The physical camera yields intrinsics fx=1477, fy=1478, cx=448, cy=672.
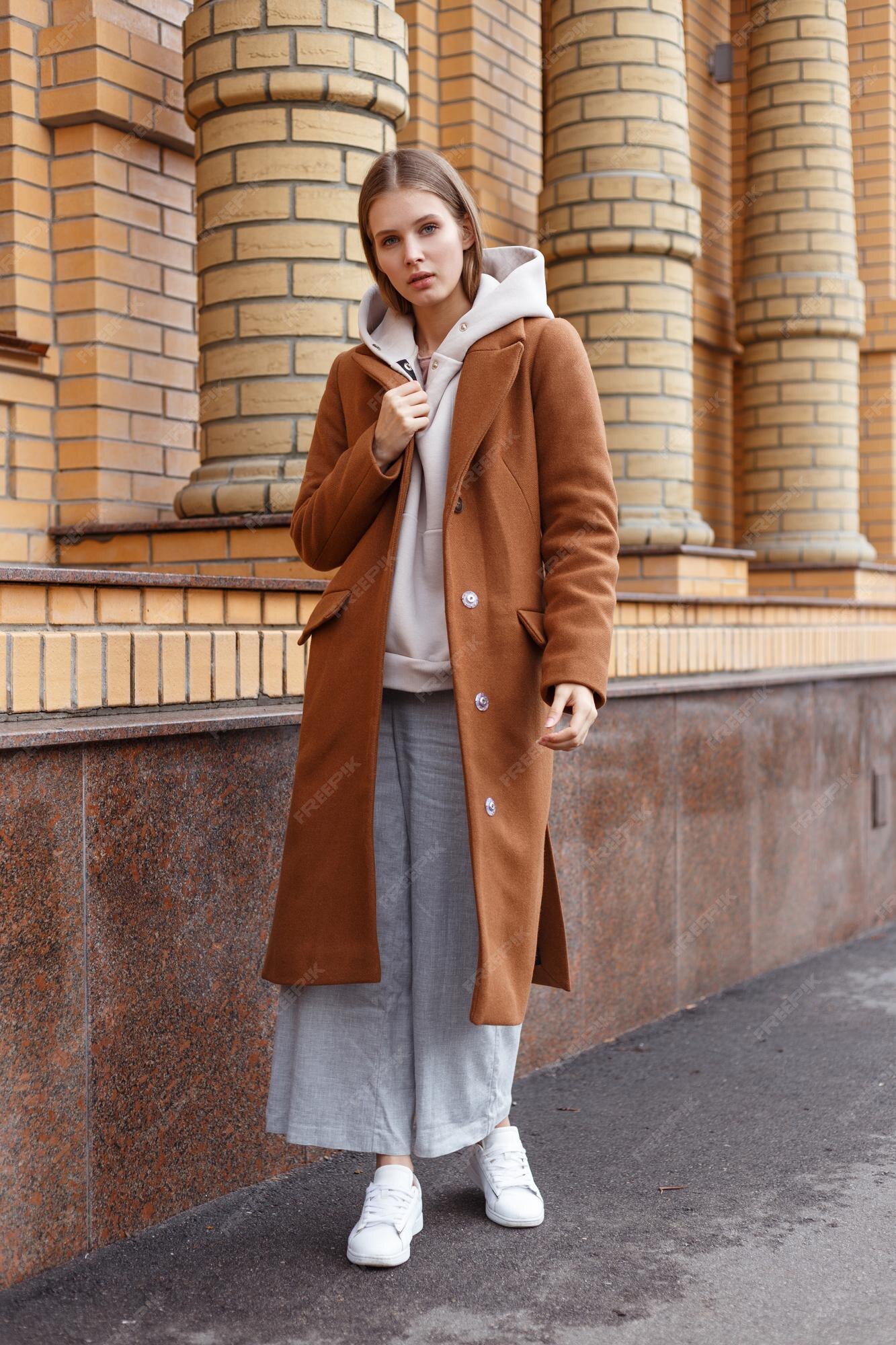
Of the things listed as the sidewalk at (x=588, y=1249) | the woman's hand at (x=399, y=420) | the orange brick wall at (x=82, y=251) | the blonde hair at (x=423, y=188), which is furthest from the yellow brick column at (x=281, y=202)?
the sidewalk at (x=588, y=1249)

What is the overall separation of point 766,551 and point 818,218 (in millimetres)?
1744

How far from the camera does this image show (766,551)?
7.87m

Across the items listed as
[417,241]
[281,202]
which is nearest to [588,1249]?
[417,241]

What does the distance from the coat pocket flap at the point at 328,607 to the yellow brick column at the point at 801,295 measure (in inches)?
219

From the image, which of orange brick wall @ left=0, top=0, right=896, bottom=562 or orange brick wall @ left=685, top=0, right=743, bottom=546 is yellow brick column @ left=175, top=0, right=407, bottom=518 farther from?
orange brick wall @ left=685, top=0, right=743, bottom=546

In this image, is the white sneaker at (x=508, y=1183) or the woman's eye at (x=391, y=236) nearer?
the woman's eye at (x=391, y=236)

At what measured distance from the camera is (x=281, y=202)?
164 inches

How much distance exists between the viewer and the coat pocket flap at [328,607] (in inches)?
103

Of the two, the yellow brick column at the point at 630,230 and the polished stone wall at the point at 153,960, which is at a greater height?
the yellow brick column at the point at 630,230

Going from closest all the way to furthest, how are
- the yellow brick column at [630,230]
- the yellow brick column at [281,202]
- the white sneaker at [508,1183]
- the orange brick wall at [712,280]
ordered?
the white sneaker at [508,1183], the yellow brick column at [281,202], the yellow brick column at [630,230], the orange brick wall at [712,280]

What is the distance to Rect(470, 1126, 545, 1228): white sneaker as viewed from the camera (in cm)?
290

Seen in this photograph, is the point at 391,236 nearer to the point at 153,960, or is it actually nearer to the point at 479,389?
the point at 479,389

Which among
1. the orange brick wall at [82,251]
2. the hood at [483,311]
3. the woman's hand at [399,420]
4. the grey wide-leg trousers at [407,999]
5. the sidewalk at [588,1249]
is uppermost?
the orange brick wall at [82,251]

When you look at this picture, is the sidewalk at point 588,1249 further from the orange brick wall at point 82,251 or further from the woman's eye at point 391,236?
the orange brick wall at point 82,251
